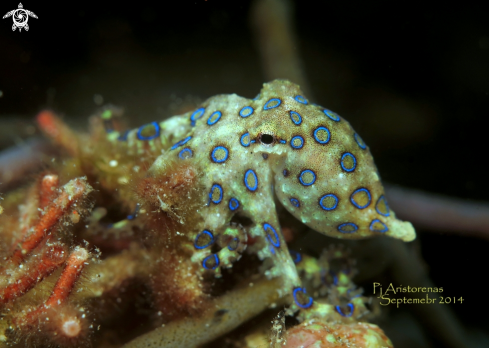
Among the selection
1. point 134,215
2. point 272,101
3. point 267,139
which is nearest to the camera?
point 267,139

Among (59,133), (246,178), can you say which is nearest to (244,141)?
(246,178)

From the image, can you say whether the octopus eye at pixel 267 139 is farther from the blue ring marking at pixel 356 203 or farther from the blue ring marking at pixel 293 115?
the blue ring marking at pixel 356 203

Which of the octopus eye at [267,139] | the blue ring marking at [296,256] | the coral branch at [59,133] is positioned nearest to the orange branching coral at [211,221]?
the octopus eye at [267,139]

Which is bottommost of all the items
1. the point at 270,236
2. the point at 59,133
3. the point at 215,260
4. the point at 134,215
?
the point at 215,260

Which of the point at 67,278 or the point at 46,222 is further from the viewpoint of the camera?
the point at 46,222

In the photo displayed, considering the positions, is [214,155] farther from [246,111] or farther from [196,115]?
[196,115]

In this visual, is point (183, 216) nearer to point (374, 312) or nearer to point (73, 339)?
point (73, 339)

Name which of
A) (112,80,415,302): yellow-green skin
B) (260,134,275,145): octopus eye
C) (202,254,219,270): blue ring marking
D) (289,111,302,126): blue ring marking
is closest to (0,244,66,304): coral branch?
(112,80,415,302): yellow-green skin
